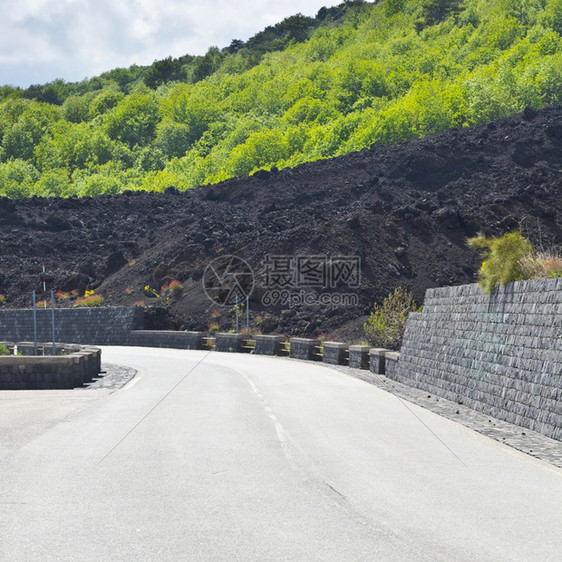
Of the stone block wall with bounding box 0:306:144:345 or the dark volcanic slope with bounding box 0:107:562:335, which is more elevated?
the dark volcanic slope with bounding box 0:107:562:335

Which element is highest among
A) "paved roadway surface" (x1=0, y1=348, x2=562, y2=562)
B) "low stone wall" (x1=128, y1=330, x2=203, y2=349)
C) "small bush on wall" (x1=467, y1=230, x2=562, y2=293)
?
"small bush on wall" (x1=467, y1=230, x2=562, y2=293)

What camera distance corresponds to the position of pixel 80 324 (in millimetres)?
49188

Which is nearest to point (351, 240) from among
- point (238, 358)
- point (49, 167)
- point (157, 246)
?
point (238, 358)

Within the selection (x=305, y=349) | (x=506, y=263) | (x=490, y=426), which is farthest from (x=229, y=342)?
(x=490, y=426)

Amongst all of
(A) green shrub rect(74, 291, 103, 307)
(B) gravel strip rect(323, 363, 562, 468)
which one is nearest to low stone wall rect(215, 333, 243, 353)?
(A) green shrub rect(74, 291, 103, 307)

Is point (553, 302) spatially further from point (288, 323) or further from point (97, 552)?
point (288, 323)

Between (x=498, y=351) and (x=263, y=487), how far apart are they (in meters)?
9.13

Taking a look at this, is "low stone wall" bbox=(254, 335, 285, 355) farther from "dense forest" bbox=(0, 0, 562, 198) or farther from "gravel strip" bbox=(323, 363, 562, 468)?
"dense forest" bbox=(0, 0, 562, 198)

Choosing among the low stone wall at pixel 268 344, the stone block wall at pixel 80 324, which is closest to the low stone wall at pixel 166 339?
the stone block wall at pixel 80 324

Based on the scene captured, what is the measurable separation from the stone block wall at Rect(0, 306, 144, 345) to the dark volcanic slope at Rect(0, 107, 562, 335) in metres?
3.19

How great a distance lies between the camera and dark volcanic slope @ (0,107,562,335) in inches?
1825

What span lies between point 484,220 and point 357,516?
1794 inches

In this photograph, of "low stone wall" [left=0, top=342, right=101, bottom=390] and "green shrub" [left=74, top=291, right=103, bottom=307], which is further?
"green shrub" [left=74, top=291, right=103, bottom=307]

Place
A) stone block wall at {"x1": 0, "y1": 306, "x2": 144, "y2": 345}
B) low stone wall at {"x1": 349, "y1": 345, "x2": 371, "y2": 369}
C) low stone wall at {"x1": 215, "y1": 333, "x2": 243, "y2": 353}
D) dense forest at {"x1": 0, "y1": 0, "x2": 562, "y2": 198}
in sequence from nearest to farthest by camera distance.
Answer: low stone wall at {"x1": 349, "y1": 345, "x2": 371, "y2": 369} → low stone wall at {"x1": 215, "y1": 333, "x2": 243, "y2": 353} → stone block wall at {"x1": 0, "y1": 306, "x2": 144, "y2": 345} → dense forest at {"x1": 0, "y1": 0, "x2": 562, "y2": 198}
